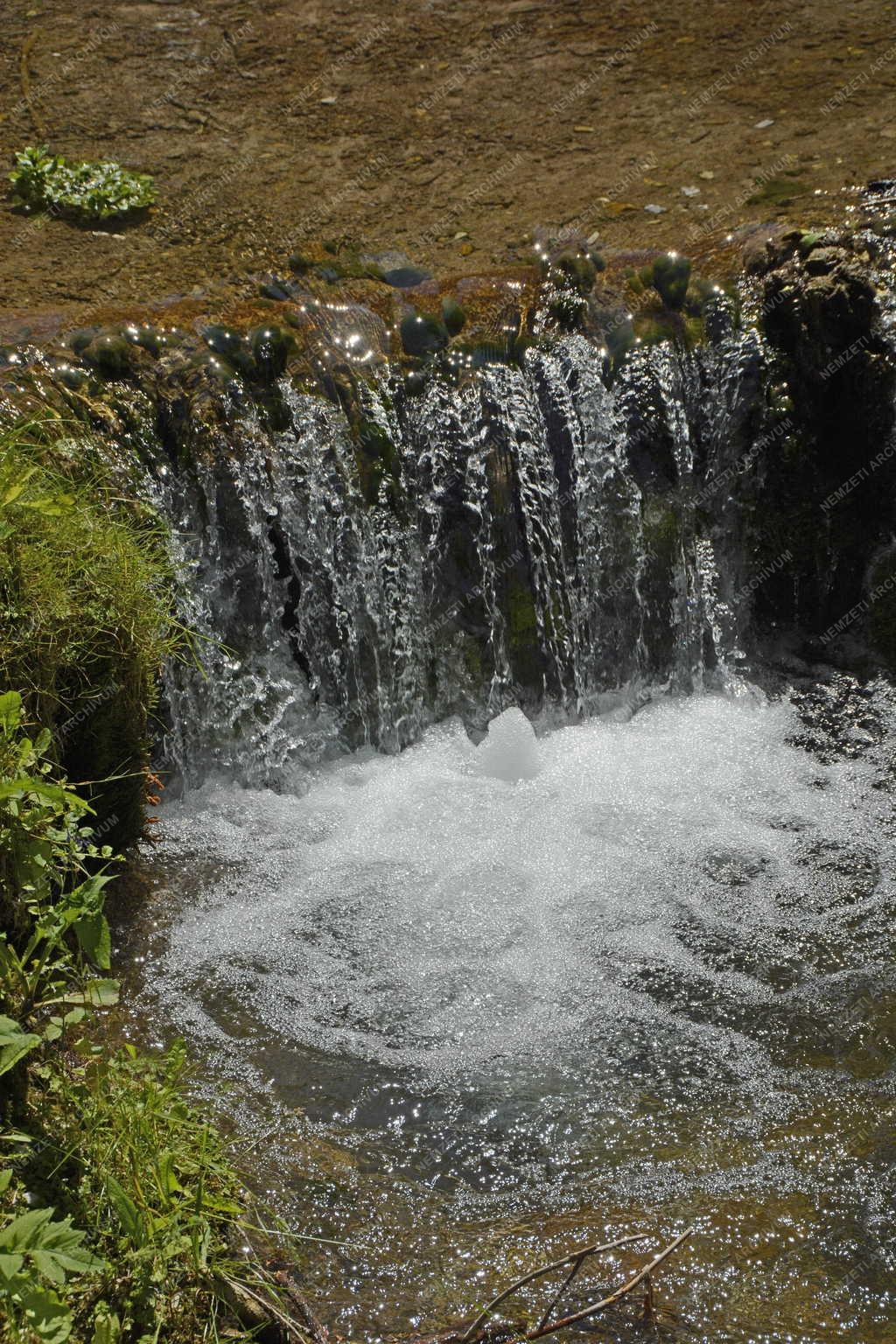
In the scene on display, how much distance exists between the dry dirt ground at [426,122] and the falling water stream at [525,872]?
1371mm

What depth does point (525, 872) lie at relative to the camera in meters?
4.33

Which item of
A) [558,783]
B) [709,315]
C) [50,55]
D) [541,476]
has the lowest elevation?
[558,783]

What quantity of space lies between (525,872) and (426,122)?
4.82 m

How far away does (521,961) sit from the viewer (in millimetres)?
3914

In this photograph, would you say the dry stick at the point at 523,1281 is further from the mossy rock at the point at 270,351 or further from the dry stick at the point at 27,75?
the dry stick at the point at 27,75

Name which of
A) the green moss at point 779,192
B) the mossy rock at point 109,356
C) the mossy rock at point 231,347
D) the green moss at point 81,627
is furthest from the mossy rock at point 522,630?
the green moss at point 779,192

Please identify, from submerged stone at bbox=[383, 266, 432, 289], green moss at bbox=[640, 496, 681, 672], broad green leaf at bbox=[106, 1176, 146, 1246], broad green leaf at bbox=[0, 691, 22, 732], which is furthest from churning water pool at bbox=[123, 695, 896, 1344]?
submerged stone at bbox=[383, 266, 432, 289]

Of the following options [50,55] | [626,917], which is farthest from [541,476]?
[50,55]

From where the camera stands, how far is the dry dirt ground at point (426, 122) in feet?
20.2

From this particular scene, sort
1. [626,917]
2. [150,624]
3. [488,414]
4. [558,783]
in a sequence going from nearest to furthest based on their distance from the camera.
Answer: [150,624], [626,917], [558,783], [488,414]

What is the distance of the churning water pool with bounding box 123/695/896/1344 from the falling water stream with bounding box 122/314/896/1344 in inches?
0.5

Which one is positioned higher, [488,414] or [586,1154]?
[488,414]

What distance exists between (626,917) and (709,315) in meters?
2.80

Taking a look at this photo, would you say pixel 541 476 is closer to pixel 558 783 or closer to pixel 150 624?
pixel 558 783
